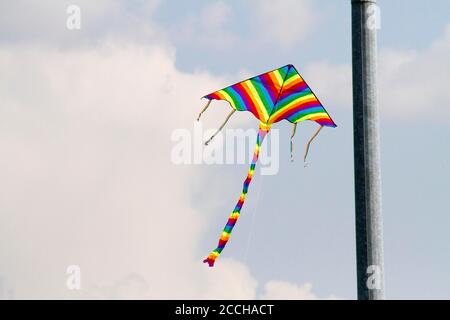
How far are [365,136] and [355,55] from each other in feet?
2.30

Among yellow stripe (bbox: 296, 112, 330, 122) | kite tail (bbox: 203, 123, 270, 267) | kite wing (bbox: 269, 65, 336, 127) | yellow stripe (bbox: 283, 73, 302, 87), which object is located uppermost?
yellow stripe (bbox: 283, 73, 302, 87)

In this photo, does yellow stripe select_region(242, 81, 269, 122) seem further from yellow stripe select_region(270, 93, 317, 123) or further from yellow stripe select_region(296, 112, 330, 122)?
yellow stripe select_region(296, 112, 330, 122)

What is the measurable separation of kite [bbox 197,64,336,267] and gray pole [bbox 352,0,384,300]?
3382mm

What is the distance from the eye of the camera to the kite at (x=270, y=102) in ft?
30.5

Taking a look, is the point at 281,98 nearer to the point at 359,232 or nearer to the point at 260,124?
the point at 260,124

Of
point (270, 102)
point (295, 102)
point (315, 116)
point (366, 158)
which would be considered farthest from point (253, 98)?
point (366, 158)

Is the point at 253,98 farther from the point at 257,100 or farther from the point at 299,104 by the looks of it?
the point at 299,104

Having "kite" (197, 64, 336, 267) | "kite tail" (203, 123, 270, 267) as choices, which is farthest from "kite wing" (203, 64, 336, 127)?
"kite tail" (203, 123, 270, 267)

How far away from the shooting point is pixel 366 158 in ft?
18.1

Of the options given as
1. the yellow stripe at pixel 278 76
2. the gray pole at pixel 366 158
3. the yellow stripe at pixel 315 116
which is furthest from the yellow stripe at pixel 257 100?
the gray pole at pixel 366 158

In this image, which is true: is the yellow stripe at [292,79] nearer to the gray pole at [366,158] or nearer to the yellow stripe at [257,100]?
the yellow stripe at [257,100]

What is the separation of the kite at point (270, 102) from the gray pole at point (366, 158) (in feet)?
11.1

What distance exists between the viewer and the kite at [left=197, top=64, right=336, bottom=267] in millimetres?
9289
